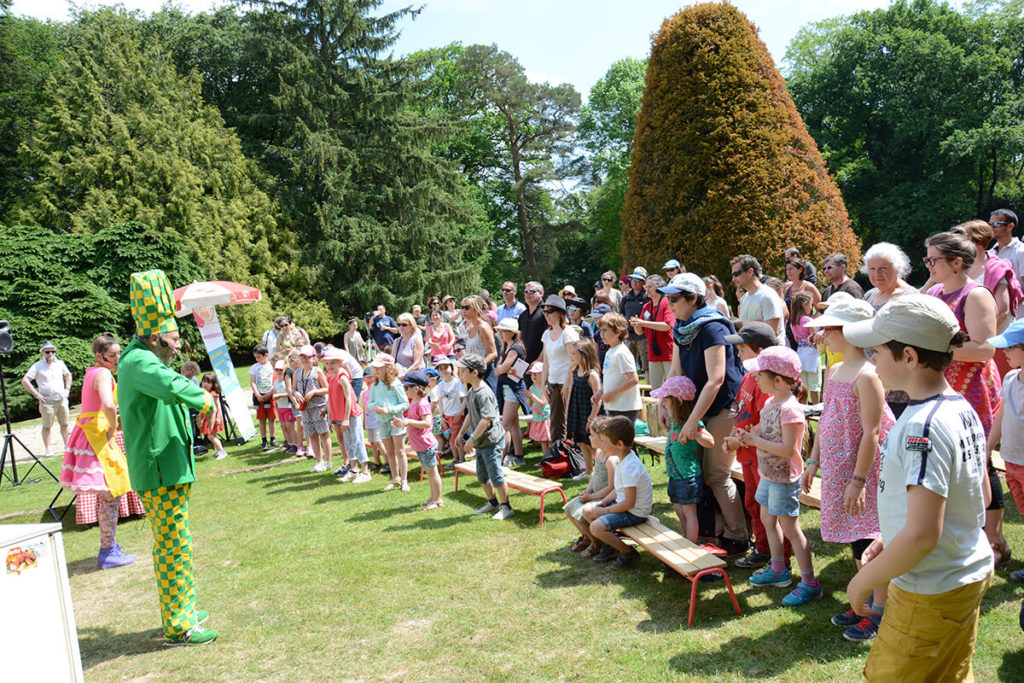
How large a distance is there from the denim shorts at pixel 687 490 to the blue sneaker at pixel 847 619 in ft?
4.23

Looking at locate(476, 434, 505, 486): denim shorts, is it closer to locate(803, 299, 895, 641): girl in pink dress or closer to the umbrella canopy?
locate(803, 299, 895, 641): girl in pink dress

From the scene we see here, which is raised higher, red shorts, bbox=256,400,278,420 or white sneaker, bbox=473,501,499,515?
red shorts, bbox=256,400,278,420

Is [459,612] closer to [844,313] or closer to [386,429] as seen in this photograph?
[844,313]

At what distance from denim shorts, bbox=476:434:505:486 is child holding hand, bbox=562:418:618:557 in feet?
4.53

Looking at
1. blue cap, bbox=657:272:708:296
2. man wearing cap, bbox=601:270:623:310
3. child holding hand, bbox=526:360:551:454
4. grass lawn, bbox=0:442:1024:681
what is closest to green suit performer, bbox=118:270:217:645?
grass lawn, bbox=0:442:1024:681

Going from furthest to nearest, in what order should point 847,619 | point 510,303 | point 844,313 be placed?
1. point 510,303
2. point 847,619
3. point 844,313

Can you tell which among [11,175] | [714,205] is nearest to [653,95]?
[714,205]

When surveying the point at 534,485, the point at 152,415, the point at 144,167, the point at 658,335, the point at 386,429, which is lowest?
the point at 534,485

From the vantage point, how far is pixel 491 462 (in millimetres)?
7070

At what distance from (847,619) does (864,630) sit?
0.52ft

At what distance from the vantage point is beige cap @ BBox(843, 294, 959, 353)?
219 centimetres

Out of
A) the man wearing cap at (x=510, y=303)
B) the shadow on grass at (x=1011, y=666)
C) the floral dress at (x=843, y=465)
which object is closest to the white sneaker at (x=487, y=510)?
the man wearing cap at (x=510, y=303)

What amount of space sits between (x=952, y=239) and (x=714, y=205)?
40.1ft

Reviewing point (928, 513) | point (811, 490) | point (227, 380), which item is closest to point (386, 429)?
point (811, 490)
